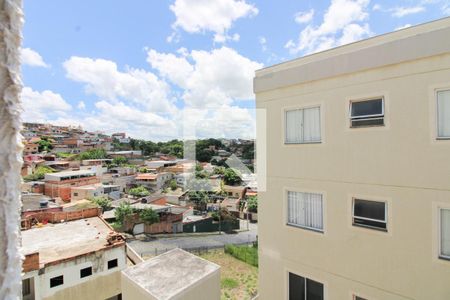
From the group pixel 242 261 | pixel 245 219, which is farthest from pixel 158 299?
pixel 245 219

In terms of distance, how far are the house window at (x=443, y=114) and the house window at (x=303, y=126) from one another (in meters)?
1.94

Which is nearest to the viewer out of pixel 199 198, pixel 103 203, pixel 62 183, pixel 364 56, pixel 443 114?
pixel 443 114

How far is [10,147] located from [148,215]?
1135 inches

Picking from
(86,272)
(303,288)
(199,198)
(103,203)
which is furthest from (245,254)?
(103,203)

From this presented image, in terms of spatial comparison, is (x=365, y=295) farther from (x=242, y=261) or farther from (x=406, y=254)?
(x=242, y=261)

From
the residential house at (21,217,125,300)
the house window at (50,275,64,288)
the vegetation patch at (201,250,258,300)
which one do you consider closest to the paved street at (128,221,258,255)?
the vegetation patch at (201,250,258,300)

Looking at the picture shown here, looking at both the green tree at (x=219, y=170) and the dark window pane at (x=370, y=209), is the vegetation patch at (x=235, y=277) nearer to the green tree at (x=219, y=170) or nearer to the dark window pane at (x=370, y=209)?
the dark window pane at (x=370, y=209)

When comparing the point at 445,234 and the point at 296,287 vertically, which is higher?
the point at 445,234

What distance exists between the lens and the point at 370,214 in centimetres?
469

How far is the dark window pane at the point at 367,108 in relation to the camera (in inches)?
178

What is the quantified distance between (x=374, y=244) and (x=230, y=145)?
188 ft

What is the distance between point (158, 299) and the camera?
5559 millimetres

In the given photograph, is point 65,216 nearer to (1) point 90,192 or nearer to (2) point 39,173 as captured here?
(1) point 90,192

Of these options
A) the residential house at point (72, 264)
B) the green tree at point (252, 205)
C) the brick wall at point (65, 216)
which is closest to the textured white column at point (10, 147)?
the residential house at point (72, 264)
